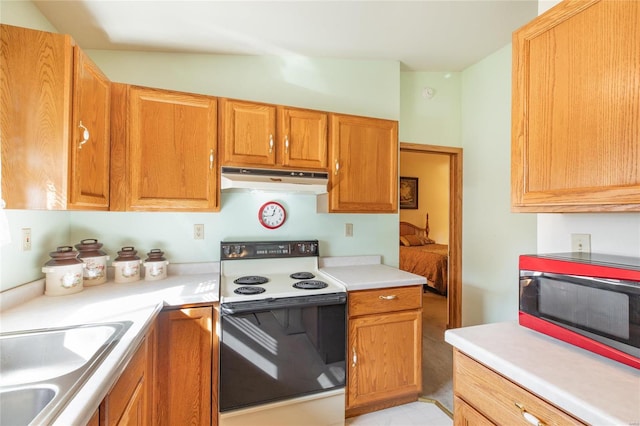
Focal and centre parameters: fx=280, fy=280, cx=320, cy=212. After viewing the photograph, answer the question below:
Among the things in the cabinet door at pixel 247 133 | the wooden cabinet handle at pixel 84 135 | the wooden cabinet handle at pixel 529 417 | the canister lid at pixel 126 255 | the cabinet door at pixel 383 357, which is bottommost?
the cabinet door at pixel 383 357

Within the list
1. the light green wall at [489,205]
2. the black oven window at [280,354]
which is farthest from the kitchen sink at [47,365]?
the light green wall at [489,205]

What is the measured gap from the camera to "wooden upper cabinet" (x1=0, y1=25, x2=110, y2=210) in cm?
114

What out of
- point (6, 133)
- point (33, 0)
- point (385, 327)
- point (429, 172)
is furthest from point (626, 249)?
point (429, 172)

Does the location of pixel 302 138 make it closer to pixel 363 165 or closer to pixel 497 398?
pixel 363 165

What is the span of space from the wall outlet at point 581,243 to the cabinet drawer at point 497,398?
693 millimetres

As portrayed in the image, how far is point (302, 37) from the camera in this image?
2045mm

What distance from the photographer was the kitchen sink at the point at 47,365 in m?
0.77

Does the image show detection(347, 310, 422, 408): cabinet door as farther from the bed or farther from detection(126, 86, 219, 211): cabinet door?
the bed

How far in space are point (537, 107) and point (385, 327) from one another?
147cm

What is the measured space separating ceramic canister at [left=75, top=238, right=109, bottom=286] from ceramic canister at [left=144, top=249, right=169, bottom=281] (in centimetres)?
24

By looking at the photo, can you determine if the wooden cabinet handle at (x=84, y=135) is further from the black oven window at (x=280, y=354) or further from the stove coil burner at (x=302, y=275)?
the stove coil burner at (x=302, y=275)

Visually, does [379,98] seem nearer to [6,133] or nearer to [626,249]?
[626,249]

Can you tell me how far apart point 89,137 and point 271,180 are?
95 cm

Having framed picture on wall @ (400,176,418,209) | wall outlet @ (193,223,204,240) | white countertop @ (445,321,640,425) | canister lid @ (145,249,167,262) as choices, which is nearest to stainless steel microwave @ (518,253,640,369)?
white countertop @ (445,321,640,425)
